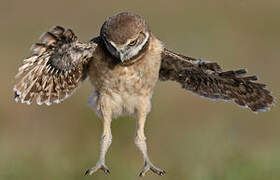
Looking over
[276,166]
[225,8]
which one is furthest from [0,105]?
[225,8]

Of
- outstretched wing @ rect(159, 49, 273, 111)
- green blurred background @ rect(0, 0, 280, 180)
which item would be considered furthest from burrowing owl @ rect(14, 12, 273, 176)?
green blurred background @ rect(0, 0, 280, 180)

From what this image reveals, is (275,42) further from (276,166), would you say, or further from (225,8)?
(276,166)

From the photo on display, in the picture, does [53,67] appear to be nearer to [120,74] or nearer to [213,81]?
[120,74]

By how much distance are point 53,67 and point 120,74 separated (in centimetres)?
72

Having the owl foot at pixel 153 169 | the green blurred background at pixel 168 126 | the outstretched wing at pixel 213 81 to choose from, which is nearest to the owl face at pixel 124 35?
the outstretched wing at pixel 213 81

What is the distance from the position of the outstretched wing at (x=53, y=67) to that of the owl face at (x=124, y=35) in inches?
8.5

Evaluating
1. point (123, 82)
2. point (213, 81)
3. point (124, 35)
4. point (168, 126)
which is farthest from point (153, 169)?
point (168, 126)

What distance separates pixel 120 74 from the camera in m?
7.36

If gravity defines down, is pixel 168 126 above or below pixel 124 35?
below

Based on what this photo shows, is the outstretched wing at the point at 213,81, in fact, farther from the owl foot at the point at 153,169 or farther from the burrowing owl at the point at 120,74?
the owl foot at the point at 153,169

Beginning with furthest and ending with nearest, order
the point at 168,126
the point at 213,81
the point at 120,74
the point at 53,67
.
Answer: the point at 168,126
the point at 213,81
the point at 120,74
the point at 53,67

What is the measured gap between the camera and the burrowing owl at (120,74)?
6.89 m

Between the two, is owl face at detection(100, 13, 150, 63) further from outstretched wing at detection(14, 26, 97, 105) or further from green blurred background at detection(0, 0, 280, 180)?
green blurred background at detection(0, 0, 280, 180)

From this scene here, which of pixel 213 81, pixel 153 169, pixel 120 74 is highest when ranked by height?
pixel 213 81
